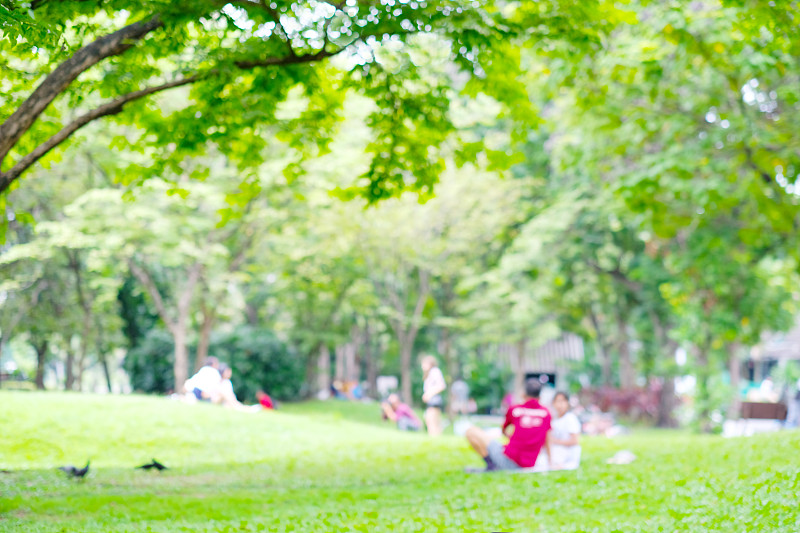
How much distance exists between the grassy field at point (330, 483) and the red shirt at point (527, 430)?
43cm

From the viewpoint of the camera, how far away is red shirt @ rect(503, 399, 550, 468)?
9984 millimetres

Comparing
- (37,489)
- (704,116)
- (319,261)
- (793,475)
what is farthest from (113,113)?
(319,261)

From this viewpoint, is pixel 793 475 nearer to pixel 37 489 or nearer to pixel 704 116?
pixel 37 489

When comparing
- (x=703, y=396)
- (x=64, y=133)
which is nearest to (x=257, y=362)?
(x=703, y=396)

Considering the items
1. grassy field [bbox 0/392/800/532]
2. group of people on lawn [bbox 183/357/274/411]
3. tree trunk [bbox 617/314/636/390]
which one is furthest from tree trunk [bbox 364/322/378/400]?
grassy field [bbox 0/392/800/532]

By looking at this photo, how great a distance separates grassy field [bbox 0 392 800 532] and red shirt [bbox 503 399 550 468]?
430 mm

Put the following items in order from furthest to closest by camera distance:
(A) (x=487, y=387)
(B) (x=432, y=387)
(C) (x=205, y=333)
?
(A) (x=487, y=387), (C) (x=205, y=333), (B) (x=432, y=387)

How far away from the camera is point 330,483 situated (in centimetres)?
1027

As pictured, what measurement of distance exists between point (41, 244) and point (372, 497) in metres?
15.6

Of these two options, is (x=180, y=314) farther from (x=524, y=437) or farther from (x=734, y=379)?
(x=524, y=437)

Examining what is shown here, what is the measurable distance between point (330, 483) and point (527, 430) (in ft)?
8.13

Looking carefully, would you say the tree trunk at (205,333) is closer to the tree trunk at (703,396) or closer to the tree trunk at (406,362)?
the tree trunk at (406,362)

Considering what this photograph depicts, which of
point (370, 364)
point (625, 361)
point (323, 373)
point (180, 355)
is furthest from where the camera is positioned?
point (323, 373)

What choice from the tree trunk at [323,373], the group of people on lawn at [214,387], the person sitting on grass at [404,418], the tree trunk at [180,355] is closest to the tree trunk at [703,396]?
the person sitting on grass at [404,418]
